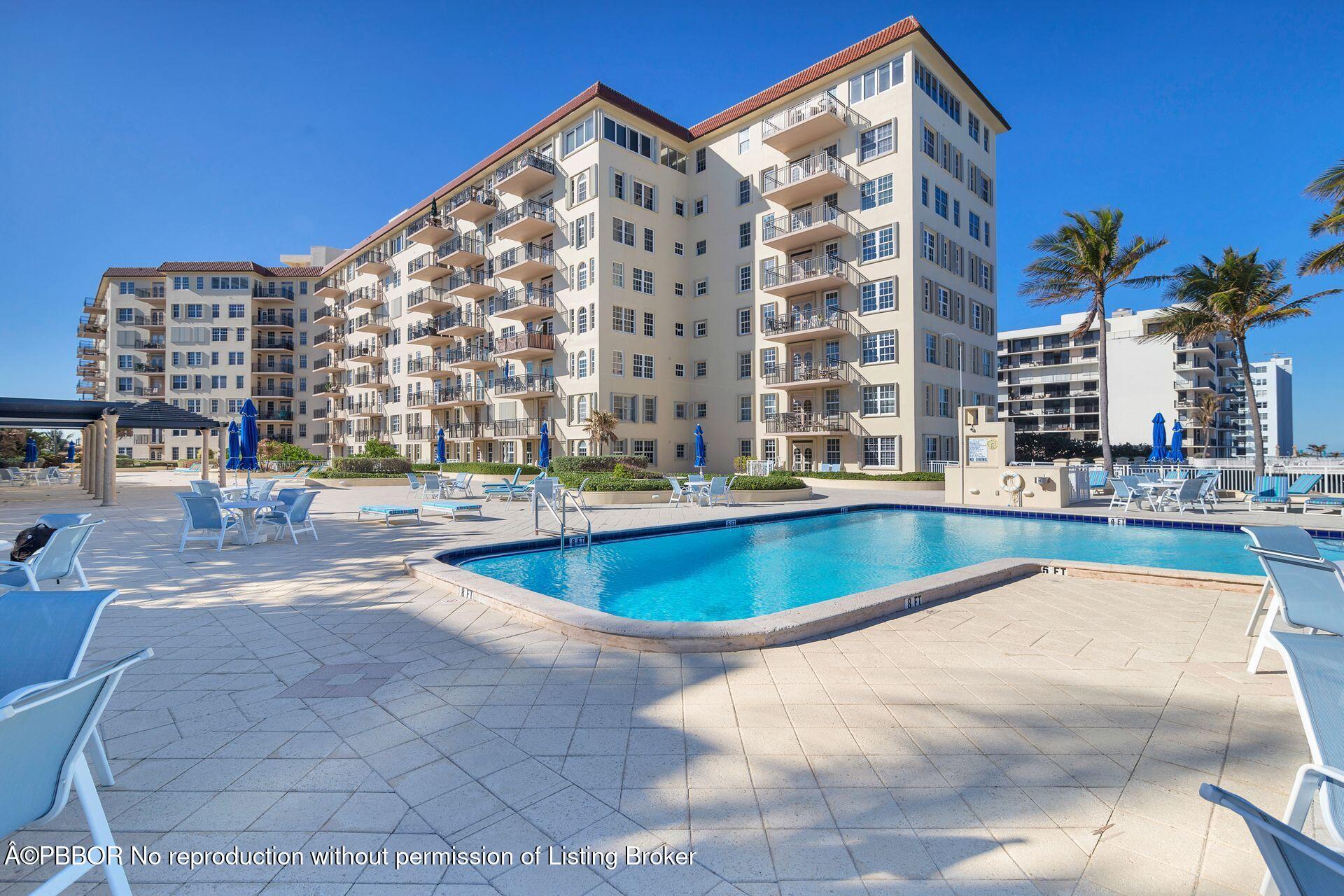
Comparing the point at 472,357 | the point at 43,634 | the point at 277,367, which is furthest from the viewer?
the point at 277,367

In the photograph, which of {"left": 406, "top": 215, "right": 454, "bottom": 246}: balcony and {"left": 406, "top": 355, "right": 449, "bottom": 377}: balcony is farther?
{"left": 406, "top": 355, "right": 449, "bottom": 377}: balcony

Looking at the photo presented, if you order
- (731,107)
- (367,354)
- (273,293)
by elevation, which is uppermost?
(731,107)

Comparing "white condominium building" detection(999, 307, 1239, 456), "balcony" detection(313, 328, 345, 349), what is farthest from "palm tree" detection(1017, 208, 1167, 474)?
"balcony" detection(313, 328, 345, 349)

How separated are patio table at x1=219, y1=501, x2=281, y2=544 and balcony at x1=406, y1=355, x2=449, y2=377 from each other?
31.7 metres

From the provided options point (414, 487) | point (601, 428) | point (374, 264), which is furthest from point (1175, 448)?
point (374, 264)

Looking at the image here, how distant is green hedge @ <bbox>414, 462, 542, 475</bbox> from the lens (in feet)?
99.0

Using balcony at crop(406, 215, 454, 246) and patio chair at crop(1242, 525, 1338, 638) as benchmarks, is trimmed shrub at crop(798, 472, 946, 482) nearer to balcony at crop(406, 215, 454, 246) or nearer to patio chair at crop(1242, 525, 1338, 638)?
patio chair at crop(1242, 525, 1338, 638)

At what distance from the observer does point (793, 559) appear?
1052 centimetres

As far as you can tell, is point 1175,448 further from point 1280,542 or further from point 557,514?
point 557,514

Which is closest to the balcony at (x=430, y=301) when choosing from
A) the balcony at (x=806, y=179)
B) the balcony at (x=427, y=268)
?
the balcony at (x=427, y=268)

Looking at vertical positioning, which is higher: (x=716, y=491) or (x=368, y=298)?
(x=368, y=298)

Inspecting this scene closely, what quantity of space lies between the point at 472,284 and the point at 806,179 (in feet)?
69.6

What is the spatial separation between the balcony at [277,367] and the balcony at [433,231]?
80.9ft

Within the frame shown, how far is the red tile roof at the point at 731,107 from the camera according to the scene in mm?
26453
